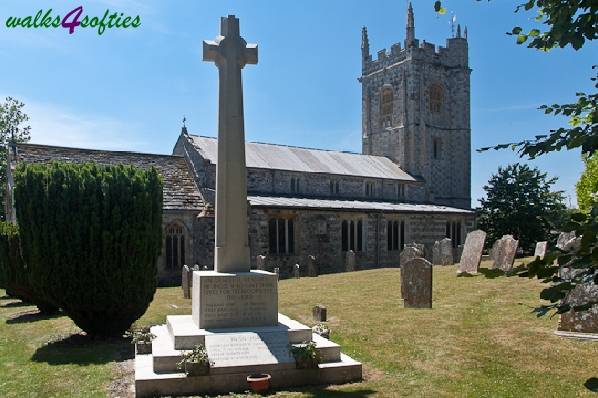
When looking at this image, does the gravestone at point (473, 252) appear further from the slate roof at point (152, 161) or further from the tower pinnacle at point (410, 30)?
the tower pinnacle at point (410, 30)

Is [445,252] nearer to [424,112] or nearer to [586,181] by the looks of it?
[586,181]

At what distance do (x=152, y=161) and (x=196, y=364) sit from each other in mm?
22413

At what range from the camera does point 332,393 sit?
7453mm

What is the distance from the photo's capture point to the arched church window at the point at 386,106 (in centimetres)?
4278

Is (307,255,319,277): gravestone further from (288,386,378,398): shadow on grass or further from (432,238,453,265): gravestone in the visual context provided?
(288,386,378,398): shadow on grass

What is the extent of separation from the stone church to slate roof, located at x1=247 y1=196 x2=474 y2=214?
9 cm

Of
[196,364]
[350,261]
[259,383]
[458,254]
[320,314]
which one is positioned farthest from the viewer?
[458,254]

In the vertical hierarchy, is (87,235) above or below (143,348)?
above

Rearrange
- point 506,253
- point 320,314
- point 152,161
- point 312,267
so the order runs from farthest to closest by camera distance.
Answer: point 152,161 < point 312,267 < point 506,253 < point 320,314

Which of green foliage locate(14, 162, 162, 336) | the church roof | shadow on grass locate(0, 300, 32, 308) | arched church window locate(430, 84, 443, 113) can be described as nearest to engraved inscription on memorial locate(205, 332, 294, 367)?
green foliage locate(14, 162, 162, 336)

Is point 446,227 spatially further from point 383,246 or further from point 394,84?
point 394,84

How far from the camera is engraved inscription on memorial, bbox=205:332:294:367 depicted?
781 cm

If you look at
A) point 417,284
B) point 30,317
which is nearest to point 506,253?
point 417,284

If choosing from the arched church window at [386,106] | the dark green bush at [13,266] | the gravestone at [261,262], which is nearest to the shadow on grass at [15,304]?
the dark green bush at [13,266]
